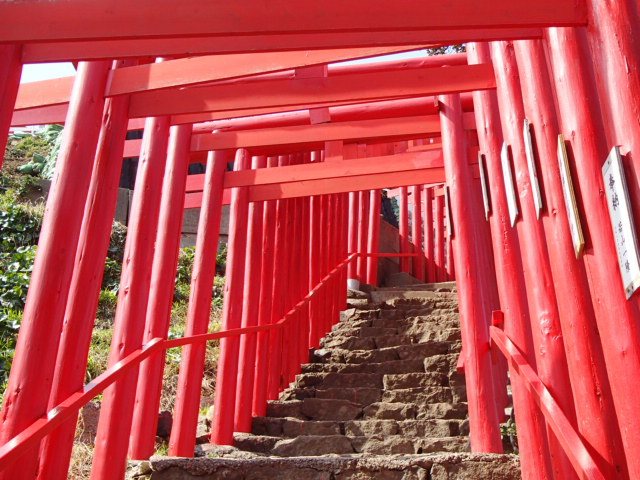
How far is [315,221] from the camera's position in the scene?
9.95 meters

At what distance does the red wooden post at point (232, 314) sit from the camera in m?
6.38

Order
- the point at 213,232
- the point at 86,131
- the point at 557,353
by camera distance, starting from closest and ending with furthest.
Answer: the point at 557,353, the point at 86,131, the point at 213,232

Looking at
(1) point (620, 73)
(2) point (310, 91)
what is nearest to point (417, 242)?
(2) point (310, 91)

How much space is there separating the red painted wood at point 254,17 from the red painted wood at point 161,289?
2.63 meters

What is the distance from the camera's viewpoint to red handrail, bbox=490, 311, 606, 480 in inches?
110

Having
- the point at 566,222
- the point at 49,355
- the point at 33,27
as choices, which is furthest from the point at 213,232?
the point at 566,222

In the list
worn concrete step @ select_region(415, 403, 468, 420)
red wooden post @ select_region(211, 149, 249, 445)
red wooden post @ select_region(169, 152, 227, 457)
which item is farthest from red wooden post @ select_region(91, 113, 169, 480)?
worn concrete step @ select_region(415, 403, 468, 420)

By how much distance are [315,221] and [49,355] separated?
6.08 meters

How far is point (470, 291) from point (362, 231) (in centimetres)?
711

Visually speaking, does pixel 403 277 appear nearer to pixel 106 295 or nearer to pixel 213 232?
pixel 106 295

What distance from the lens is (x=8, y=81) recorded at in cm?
395

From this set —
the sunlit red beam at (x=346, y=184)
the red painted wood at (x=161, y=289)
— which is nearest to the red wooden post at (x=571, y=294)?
the red painted wood at (x=161, y=289)

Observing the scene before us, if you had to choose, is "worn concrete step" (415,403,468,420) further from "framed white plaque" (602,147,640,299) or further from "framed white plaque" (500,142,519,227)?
"framed white plaque" (602,147,640,299)

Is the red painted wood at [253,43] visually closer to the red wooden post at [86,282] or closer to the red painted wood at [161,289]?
the red wooden post at [86,282]
